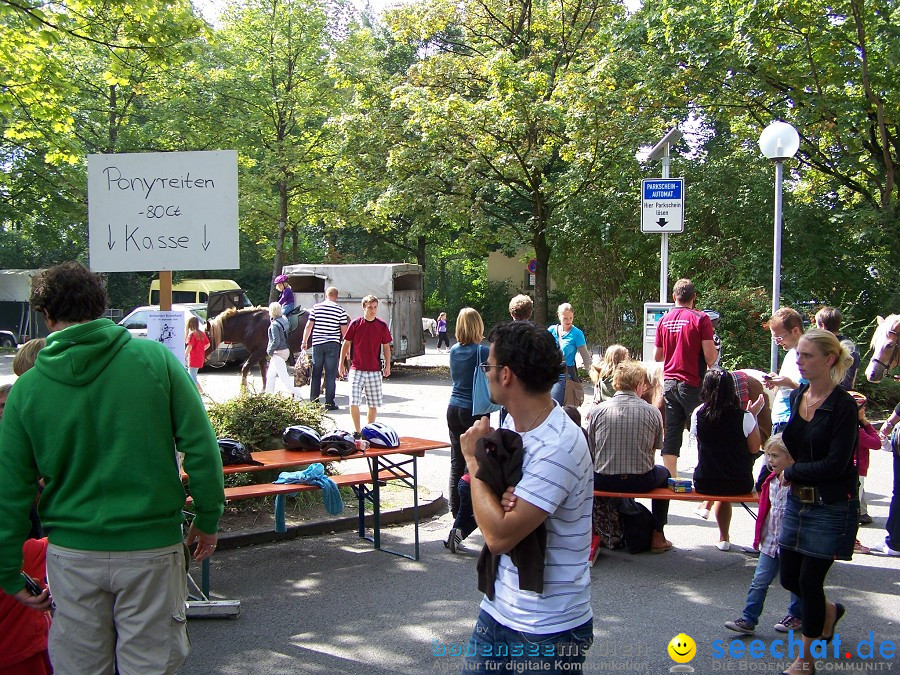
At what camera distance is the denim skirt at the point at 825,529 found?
12.8 ft

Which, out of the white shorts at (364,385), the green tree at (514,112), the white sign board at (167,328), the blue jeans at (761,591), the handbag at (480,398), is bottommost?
the blue jeans at (761,591)

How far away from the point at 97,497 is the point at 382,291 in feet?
51.8

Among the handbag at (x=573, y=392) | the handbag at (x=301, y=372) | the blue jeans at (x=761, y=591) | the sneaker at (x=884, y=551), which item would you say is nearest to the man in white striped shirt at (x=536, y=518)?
the blue jeans at (x=761, y=591)

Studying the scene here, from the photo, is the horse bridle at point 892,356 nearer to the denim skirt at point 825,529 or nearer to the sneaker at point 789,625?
the sneaker at point 789,625

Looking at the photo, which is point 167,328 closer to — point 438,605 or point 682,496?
point 438,605

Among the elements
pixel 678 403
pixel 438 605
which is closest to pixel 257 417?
pixel 438 605

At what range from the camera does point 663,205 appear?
35.7 feet

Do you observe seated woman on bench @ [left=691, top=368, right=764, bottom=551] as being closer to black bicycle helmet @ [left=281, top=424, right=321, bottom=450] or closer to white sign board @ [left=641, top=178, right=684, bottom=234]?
black bicycle helmet @ [left=281, top=424, right=321, bottom=450]

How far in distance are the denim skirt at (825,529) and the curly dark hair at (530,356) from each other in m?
2.10

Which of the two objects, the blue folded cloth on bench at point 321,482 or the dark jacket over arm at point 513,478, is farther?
the blue folded cloth on bench at point 321,482

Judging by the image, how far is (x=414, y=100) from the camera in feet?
64.3

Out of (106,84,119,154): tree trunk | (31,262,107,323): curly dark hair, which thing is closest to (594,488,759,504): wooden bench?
(31,262,107,323): curly dark hair

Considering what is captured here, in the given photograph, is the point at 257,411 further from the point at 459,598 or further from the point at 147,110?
the point at 147,110

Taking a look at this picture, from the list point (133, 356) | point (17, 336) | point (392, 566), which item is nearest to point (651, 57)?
point (392, 566)
